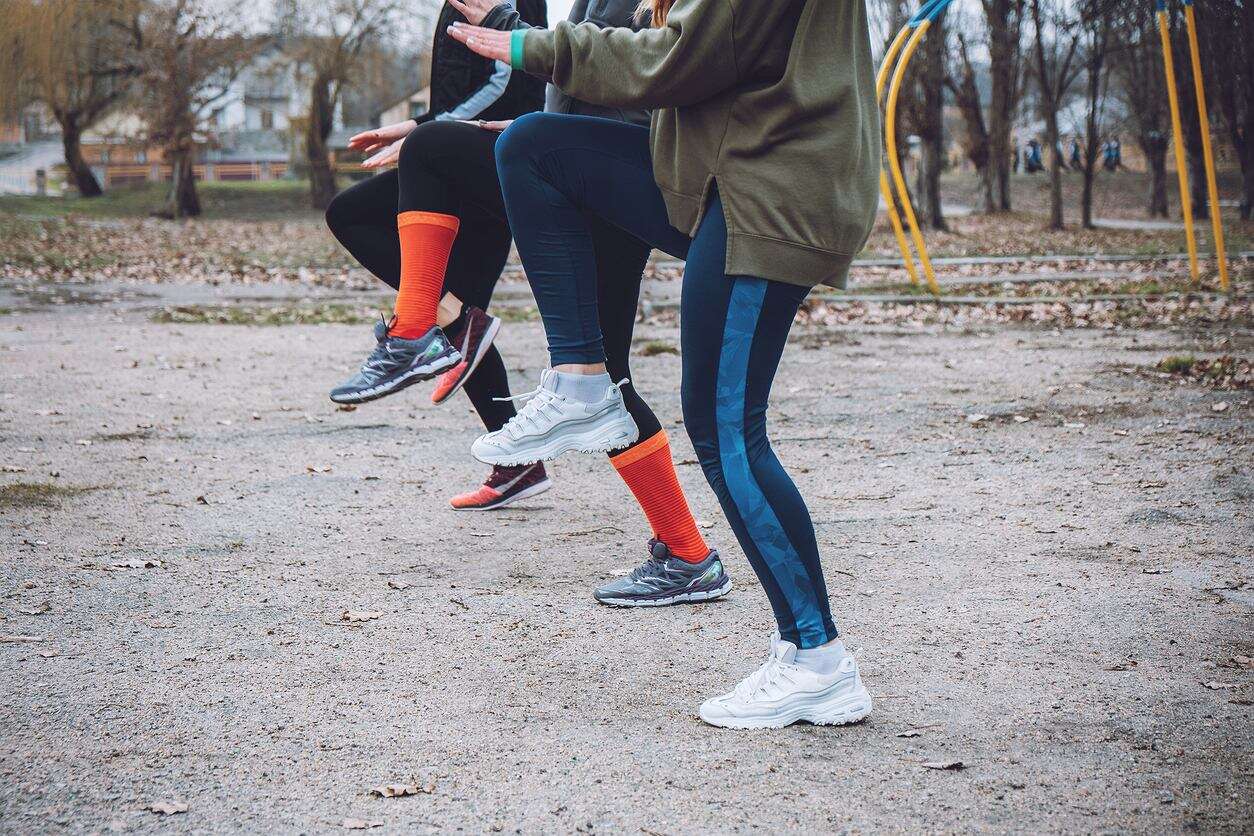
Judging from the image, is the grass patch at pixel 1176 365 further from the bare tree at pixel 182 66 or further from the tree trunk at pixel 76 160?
the tree trunk at pixel 76 160

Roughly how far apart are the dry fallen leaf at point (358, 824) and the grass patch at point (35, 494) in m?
2.75

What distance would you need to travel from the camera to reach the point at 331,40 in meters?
37.5

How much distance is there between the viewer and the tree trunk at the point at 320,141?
129 feet

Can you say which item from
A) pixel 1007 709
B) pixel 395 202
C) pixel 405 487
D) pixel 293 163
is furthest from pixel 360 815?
pixel 293 163

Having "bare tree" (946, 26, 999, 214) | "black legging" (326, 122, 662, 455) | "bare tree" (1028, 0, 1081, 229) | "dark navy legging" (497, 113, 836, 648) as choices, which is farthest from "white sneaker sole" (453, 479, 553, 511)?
"bare tree" (946, 26, 999, 214)

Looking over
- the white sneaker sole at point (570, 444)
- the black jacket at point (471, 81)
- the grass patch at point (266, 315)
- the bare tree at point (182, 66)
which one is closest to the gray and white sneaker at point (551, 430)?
the white sneaker sole at point (570, 444)

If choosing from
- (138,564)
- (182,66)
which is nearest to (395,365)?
(138,564)

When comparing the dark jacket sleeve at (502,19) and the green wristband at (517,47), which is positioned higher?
the dark jacket sleeve at (502,19)

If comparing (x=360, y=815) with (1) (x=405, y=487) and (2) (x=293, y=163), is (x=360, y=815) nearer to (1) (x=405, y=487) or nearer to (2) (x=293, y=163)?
(1) (x=405, y=487)

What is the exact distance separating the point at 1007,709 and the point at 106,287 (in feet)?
44.3

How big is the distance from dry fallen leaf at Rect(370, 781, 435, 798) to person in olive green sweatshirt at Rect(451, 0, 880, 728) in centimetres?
63

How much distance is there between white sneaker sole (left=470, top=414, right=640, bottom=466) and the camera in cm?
276

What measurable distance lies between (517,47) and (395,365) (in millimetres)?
1025

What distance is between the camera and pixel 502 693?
2672mm
